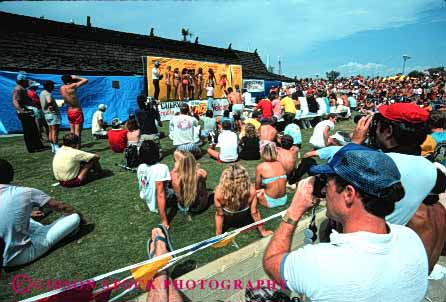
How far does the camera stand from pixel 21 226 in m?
3.07

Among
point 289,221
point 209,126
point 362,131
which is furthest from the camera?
point 209,126

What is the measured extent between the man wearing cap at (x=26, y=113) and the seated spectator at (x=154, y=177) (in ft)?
17.2

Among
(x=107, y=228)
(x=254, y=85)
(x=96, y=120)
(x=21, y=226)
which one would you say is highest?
(x=254, y=85)

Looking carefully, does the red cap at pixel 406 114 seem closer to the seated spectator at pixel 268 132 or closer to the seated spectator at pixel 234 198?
the seated spectator at pixel 234 198

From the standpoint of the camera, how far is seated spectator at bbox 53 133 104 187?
207 inches

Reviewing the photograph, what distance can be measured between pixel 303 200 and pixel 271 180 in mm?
3108

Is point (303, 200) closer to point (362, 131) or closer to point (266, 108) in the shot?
point (362, 131)

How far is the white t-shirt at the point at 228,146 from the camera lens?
7091 millimetres

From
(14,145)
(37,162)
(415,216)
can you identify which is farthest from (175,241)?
(14,145)

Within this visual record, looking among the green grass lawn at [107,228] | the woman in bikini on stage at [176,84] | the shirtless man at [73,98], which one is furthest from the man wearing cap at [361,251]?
the woman in bikini on stage at [176,84]

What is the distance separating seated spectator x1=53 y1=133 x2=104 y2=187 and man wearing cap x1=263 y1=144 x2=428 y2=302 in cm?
509

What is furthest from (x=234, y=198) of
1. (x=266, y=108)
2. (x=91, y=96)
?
(x=91, y=96)

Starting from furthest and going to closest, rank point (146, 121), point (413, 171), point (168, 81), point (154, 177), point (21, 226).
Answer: point (168, 81)
point (146, 121)
point (154, 177)
point (21, 226)
point (413, 171)

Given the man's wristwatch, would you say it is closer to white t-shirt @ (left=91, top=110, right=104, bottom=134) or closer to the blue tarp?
white t-shirt @ (left=91, top=110, right=104, bottom=134)
